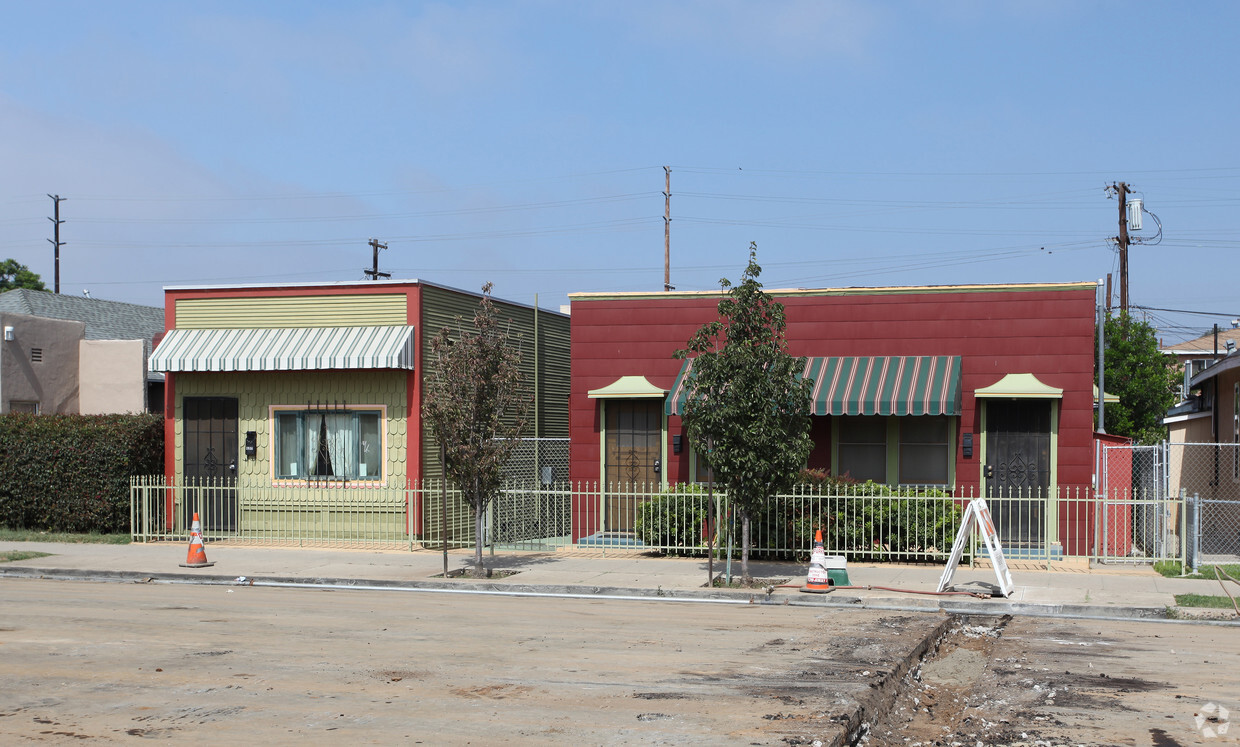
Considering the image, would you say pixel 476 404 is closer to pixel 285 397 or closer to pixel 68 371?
pixel 285 397

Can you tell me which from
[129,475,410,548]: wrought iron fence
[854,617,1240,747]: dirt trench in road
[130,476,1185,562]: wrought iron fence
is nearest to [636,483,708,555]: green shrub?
[130,476,1185,562]: wrought iron fence

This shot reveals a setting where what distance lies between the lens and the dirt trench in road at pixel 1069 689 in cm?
769

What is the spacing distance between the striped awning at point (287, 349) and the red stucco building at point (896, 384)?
3397 millimetres

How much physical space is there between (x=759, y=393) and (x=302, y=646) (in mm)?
6673

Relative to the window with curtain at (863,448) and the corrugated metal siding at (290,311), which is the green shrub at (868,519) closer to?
the window with curtain at (863,448)

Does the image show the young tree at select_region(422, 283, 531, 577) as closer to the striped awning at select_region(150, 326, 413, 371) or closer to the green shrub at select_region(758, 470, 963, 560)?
the striped awning at select_region(150, 326, 413, 371)

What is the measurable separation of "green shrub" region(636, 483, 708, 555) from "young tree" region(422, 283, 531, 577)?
287cm

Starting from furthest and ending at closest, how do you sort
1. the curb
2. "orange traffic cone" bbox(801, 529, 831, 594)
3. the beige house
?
the beige house → "orange traffic cone" bbox(801, 529, 831, 594) → the curb

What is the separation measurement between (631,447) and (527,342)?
421 centimetres

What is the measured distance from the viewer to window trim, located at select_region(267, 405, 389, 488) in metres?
20.3

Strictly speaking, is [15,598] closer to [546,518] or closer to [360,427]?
[360,427]

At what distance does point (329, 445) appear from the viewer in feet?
67.6

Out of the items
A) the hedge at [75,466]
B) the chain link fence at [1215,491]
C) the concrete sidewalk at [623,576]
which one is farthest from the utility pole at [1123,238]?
the hedge at [75,466]

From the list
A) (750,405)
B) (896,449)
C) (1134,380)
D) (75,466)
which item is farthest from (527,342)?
(1134,380)
